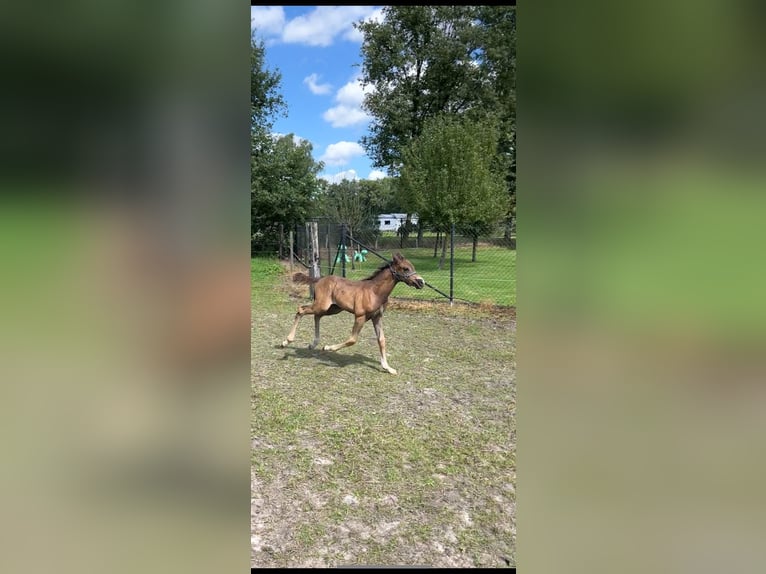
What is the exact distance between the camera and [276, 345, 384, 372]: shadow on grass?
516cm

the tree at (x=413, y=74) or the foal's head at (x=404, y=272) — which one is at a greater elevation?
the tree at (x=413, y=74)

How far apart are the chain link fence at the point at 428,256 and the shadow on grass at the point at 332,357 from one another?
204cm

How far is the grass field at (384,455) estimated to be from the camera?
2.12m

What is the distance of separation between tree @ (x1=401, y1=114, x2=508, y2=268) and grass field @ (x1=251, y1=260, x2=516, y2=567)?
8.08 m

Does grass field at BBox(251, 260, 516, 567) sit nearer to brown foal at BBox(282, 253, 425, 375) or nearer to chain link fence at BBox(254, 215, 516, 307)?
brown foal at BBox(282, 253, 425, 375)

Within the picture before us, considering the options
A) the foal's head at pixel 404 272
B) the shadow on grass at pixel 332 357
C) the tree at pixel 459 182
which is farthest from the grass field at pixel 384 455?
the tree at pixel 459 182

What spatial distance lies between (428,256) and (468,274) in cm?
378

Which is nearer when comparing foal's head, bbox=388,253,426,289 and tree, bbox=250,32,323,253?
foal's head, bbox=388,253,426,289

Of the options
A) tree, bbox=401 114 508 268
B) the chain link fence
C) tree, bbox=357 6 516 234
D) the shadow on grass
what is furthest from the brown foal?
tree, bbox=357 6 516 234

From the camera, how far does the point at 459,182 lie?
45.3 ft

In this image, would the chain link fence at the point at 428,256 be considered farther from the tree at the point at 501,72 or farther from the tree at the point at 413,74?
the tree at the point at 413,74

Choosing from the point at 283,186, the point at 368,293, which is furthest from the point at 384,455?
the point at 283,186

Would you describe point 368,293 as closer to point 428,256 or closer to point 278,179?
point 428,256
